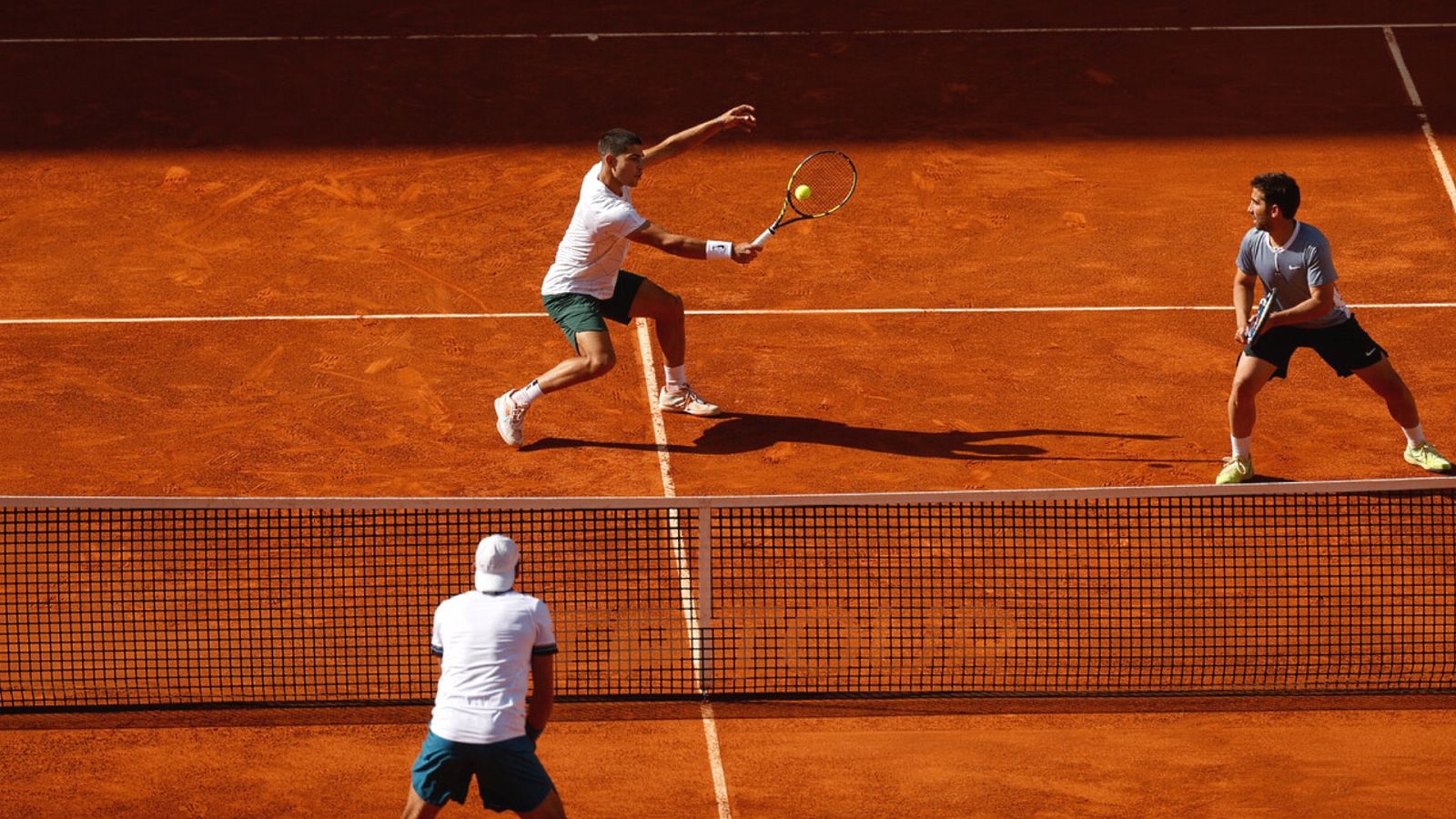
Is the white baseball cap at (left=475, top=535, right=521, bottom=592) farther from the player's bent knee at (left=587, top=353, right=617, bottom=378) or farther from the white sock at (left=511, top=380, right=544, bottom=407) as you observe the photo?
the white sock at (left=511, top=380, right=544, bottom=407)

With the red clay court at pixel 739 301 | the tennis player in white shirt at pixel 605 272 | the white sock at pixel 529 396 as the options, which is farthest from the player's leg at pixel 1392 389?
the white sock at pixel 529 396

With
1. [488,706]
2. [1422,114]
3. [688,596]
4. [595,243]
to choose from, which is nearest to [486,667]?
[488,706]

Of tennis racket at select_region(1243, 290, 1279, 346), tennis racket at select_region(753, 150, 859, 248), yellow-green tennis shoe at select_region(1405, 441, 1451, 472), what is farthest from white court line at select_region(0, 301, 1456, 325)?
tennis racket at select_region(1243, 290, 1279, 346)

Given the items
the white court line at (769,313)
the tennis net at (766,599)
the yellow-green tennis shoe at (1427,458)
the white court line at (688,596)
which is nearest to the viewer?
the white court line at (688,596)

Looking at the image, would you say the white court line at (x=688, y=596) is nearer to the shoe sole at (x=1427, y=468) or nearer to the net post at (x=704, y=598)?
the net post at (x=704, y=598)

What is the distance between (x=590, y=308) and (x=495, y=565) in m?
4.46

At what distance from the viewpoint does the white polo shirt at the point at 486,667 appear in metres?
6.63

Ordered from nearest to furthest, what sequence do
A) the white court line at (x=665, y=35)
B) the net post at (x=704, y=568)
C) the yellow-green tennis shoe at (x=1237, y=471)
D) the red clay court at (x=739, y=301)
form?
1. the red clay court at (x=739, y=301)
2. the net post at (x=704, y=568)
3. the yellow-green tennis shoe at (x=1237, y=471)
4. the white court line at (x=665, y=35)

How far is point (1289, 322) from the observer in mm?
9984

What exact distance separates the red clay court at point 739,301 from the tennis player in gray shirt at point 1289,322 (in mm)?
485

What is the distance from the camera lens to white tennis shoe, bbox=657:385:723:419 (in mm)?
11531

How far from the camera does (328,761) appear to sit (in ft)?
27.4

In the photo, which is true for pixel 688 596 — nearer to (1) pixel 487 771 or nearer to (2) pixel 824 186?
(1) pixel 487 771

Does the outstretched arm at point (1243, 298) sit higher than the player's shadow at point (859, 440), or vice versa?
the outstretched arm at point (1243, 298)
